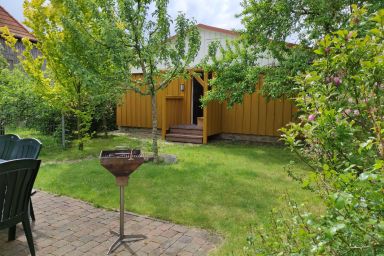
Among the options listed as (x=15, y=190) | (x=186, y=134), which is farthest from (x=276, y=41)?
(x=15, y=190)

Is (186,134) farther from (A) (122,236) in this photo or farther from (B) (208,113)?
(A) (122,236)

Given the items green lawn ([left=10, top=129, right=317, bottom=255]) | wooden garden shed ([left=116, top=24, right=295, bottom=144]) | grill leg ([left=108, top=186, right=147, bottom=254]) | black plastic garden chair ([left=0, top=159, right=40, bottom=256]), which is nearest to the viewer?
black plastic garden chair ([left=0, top=159, right=40, bottom=256])

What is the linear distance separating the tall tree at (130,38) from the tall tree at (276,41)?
0.88 meters

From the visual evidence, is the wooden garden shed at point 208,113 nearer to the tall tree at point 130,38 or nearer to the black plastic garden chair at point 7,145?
the tall tree at point 130,38

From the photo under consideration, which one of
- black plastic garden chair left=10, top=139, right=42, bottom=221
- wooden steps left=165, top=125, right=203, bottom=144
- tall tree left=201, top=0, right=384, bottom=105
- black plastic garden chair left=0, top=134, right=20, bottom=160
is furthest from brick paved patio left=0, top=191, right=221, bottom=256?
wooden steps left=165, top=125, right=203, bottom=144

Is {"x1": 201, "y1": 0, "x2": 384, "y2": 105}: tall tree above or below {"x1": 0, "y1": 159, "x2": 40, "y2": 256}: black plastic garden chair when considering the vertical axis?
above

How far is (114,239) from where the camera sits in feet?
11.2

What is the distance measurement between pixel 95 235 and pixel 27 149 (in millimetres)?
1417

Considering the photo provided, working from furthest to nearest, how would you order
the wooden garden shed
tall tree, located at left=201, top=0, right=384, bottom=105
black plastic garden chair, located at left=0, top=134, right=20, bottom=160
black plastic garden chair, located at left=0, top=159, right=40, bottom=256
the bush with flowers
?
1. the wooden garden shed
2. tall tree, located at left=201, top=0, right=384, bottom=105
3. black plastic garden chair, located at left=0, top=134, right=20, bottom=160
4. black plastic garden chair, located at left=0, top=159, right=40, bottom=256
5. the bush with flowers

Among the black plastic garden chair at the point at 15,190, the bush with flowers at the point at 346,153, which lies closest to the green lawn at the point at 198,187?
the black plastic garden chair at the point at 15,190

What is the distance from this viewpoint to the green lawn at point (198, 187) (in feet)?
13.2

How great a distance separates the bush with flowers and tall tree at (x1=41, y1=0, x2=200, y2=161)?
15.8ft

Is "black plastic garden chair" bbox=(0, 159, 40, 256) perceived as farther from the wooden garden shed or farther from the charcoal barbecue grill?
the wooden garden shed

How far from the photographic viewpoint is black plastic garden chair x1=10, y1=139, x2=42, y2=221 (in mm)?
3752
